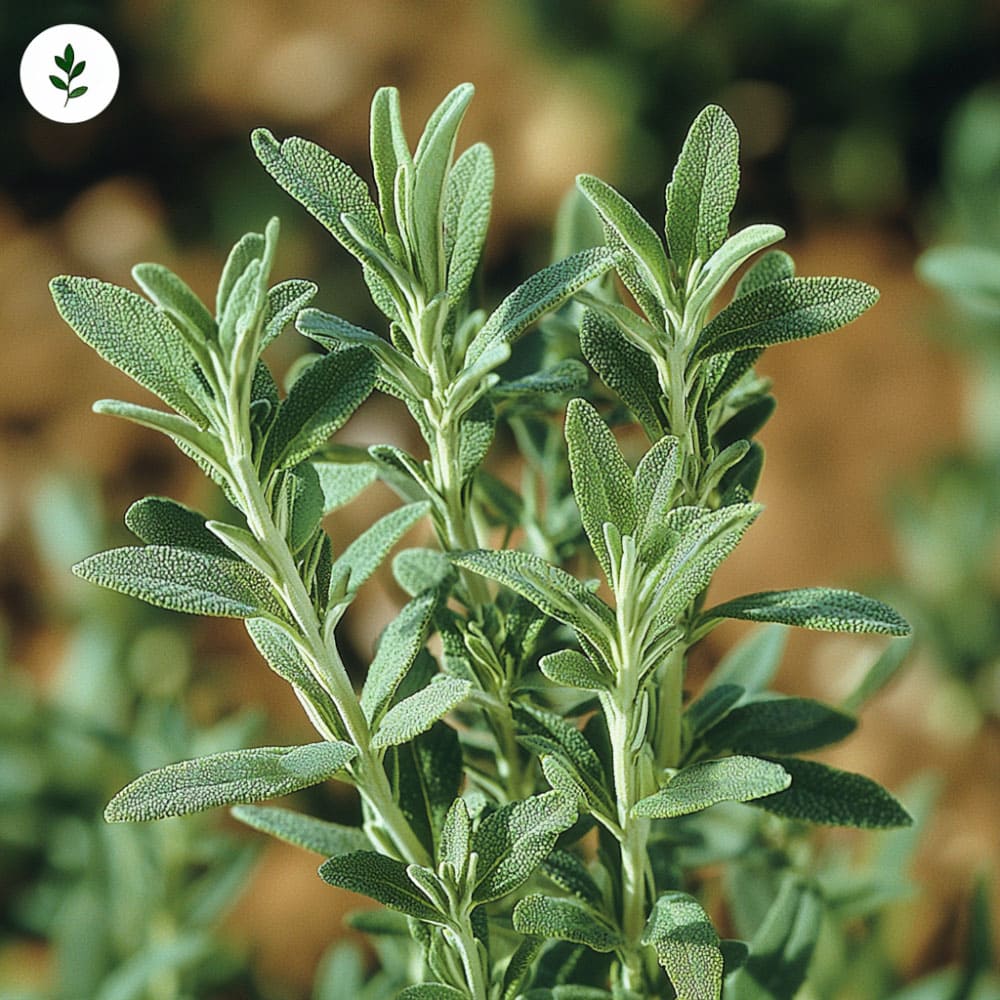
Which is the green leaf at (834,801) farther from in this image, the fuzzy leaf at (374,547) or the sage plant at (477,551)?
the fuzzy leaf at (374,547)

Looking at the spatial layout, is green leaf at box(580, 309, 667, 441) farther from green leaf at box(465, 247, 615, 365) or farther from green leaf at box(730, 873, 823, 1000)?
green leaf at box(730, 873, 823, 1000)

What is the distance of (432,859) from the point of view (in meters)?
0.38

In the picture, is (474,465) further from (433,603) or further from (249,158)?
(249,158)

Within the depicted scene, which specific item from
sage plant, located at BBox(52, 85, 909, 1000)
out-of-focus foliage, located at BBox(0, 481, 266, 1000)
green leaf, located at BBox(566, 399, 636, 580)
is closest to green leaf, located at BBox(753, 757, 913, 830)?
sage plant, located at BBox(52, 85, 909, 1000)

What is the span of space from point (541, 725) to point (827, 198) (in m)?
1.45

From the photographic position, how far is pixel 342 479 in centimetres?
38

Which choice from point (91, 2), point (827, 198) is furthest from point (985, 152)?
point (91, 2)

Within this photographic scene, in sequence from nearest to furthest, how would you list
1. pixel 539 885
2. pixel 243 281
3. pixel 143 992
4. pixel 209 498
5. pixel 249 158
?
pixel 243 281, pixel 539 885, pixel 143 992, pixel 209 498, pixel 249 158

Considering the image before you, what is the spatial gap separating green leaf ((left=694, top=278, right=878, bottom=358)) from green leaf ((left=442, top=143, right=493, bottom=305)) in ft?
0.21

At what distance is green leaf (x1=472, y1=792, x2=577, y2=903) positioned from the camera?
1.04 feet

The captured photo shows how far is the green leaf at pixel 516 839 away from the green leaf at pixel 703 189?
140 mm

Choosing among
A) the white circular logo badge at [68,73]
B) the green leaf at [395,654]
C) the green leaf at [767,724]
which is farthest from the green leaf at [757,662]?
the white circular logo badge at [68,73]

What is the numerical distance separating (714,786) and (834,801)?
8cm

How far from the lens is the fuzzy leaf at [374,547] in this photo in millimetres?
354
